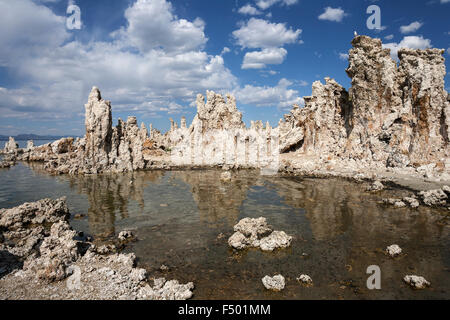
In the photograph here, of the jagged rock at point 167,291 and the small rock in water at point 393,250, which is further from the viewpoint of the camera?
the small rock in water at point 393,250

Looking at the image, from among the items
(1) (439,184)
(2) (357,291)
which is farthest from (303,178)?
(2) (357,291)

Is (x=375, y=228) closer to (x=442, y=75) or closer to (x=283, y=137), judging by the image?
(x=442, y=75)

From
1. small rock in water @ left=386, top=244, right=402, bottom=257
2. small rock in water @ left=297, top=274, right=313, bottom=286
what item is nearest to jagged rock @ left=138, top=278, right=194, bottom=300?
small rock in water @ left=297, top=274, right=313, bottom=286

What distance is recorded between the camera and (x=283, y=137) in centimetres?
6562

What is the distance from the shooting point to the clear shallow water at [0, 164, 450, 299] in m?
12.4

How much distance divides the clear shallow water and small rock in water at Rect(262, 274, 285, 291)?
0.98 feet

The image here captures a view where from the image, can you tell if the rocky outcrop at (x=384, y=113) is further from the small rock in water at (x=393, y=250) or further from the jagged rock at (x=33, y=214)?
the jagged rock at (x=33, y=214)

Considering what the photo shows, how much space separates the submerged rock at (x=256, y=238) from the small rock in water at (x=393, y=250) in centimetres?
567

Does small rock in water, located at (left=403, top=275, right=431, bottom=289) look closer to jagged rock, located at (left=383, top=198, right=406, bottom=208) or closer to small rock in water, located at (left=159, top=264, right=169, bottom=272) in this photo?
small rock in water, located at (left=159, top=264, right=169, bottom=272)

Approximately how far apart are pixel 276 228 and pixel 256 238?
345 cm

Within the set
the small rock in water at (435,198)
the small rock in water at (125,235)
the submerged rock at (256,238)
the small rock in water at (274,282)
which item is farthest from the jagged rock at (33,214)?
the small rock in water at (435,198)

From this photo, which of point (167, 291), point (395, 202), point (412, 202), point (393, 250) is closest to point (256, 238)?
point (167, 291)

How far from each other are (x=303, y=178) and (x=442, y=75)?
84.8 feet

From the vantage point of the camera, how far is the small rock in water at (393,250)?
1523cm
